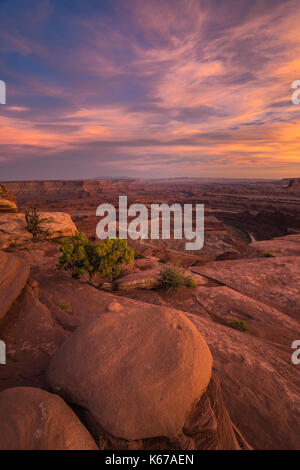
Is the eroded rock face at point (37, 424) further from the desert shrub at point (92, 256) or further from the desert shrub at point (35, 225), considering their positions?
the desert shrub at point (35, 225)

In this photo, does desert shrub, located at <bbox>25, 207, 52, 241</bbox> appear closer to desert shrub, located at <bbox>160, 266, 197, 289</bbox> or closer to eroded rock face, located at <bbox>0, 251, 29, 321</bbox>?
eroded rock face, located at <bbox>0, 251, 29, 321</bbox>

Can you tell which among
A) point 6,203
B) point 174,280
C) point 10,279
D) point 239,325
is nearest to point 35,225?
point 6,203

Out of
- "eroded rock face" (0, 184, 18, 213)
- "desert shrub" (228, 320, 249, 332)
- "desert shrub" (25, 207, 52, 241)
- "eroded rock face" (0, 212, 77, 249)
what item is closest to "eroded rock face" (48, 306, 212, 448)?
"desert shrub" (228, 320, 249, 332)

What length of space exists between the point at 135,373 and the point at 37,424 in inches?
48.0

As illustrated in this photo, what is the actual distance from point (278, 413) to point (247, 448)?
167cm

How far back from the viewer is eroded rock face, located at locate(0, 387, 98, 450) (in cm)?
219

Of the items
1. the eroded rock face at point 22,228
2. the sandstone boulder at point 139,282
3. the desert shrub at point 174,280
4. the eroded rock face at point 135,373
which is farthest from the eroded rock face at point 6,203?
the eroded rock face at point 135,373

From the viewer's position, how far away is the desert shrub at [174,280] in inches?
448

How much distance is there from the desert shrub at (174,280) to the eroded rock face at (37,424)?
356 inches

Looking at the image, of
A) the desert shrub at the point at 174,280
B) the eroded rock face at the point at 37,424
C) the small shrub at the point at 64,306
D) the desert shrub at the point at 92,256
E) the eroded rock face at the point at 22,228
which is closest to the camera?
the eroded rock face at the point at 37,424

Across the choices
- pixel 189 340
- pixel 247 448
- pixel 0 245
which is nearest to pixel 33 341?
pixel 189 340

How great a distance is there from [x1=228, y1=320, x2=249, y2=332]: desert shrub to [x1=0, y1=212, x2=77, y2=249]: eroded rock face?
14221 mm
